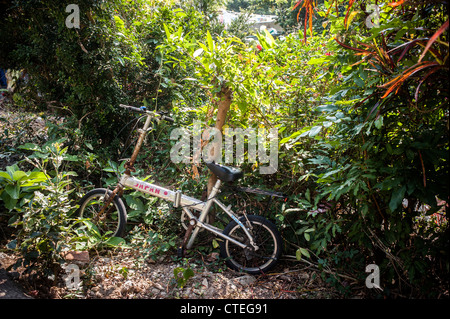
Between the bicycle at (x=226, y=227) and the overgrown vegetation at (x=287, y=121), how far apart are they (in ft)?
0.68

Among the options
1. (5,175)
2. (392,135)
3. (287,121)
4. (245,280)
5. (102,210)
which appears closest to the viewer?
(392,135)

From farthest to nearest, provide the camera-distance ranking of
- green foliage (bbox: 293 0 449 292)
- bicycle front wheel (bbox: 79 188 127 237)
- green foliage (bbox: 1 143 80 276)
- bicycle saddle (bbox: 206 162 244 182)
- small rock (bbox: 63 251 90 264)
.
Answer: bicycle front wheel (bbox: 79 188 127 237) → bicycle saddle (bbox: 206 162 244 182) → small rock (bbox: 63 251 90 264) → green foliage (bbox: 1 143 80 276) → green foliage (bbox: 293 0 449 292)

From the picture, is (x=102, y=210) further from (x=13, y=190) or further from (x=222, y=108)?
(x=222, y=108)

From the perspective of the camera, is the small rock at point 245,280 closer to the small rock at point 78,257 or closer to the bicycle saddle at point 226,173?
the bicycle saddle at point 226,173

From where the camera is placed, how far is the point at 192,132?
3723 mm

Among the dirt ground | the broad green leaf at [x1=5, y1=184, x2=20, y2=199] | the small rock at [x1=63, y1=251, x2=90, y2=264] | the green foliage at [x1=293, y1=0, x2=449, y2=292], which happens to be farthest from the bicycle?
the green foliage at [x1=293, y1=0, x2=449, y2=292]

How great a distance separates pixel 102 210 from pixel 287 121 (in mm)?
2085

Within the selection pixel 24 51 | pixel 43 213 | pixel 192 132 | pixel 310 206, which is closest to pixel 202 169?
pixel 192 132

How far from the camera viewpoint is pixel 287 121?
9.78 feet

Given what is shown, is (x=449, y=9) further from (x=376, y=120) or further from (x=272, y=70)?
(x=272, y=70)


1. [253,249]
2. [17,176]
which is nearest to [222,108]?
[253,249]

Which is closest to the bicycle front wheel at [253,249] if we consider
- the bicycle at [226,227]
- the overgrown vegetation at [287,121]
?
the bicycle at [226,227]

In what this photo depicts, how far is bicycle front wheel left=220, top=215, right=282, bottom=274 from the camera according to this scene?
2826 mm

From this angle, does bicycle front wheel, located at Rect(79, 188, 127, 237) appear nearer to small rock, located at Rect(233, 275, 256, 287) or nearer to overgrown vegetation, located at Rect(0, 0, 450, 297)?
overgrown vegetation, located at Rect(0, 0, 450, 297)
